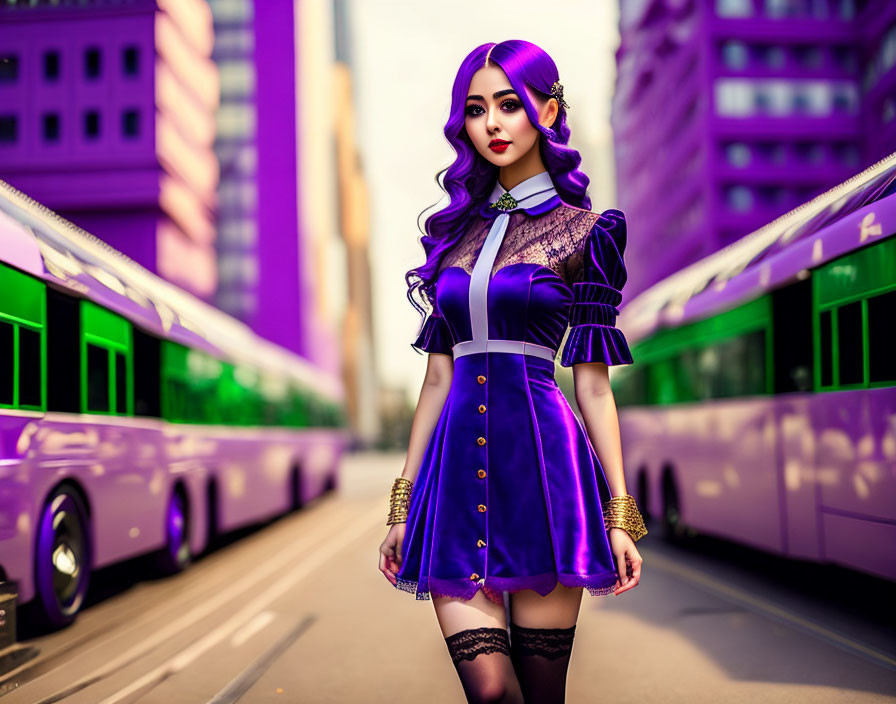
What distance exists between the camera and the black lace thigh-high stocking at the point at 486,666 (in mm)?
2881

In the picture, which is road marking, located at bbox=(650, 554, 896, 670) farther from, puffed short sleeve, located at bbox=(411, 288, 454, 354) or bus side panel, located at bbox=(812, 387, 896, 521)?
puffed short sleeve, located at bbox=(411, 288, 454, 354)

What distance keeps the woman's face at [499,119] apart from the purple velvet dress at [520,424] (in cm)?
21

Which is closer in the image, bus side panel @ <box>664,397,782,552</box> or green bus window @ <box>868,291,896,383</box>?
green bus window @ <box>868,291,896,383</box>

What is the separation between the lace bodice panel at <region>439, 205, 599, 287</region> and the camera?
3.20 m

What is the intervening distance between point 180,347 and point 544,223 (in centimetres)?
949

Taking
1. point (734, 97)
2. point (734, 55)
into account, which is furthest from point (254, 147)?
point (734, 97)

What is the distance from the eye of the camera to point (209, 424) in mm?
13445

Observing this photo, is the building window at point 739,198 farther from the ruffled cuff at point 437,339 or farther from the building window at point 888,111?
the ruffled cuff at point 437,339

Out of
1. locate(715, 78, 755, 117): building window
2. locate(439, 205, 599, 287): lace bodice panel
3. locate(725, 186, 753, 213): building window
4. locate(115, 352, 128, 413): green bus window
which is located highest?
locate(715, 78, 755, 117): building window

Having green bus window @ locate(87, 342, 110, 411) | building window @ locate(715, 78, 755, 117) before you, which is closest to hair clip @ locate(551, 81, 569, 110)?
Answer: green bus window @ locate(87, 342, 110, 411)

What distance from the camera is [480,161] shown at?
3482 mm

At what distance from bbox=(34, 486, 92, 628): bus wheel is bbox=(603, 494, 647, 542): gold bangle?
561 cm

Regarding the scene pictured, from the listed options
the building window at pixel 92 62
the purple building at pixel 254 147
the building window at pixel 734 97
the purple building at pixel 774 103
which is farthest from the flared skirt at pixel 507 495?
the purple building at pixel 254 147

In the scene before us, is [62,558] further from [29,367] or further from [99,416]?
[29,367]
